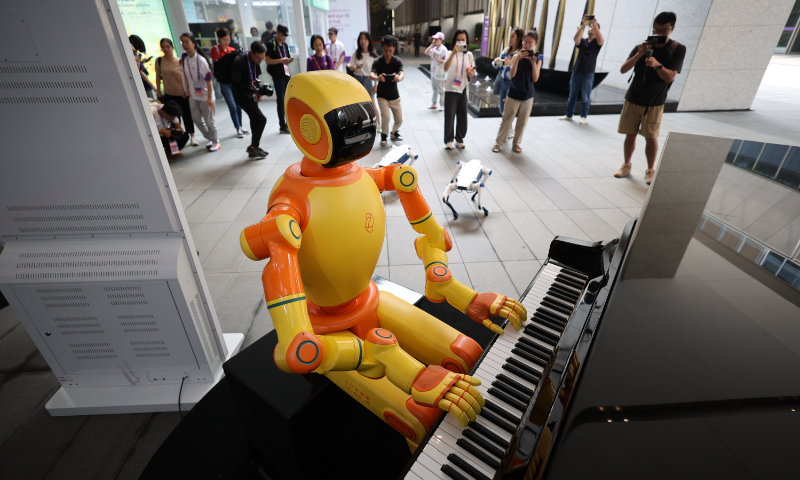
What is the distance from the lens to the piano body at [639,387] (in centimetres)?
78

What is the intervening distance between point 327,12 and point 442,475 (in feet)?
45.3

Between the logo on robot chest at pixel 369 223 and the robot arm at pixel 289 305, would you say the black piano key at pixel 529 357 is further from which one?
the logo on robot chest at pixel 369 223

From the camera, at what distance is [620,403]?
880 millimetres

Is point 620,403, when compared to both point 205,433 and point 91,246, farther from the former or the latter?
point 91,246

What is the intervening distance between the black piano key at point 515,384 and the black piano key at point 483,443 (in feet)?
0.65

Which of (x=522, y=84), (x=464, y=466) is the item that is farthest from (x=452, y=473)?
(x=522, y=84)

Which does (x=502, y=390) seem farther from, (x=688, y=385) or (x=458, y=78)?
(x=458, y=78)

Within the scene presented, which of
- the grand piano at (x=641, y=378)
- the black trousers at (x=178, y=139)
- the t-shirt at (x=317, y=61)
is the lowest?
the black trousers at (x=178, y=139)

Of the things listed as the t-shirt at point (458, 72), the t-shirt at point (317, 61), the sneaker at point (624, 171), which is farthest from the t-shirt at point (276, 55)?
the sneaker at point (624, 171)

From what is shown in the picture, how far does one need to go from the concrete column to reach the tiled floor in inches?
19.3

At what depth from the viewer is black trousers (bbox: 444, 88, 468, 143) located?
18.5 ft

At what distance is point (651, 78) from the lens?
4.09 meters

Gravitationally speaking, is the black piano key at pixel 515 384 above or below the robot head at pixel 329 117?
below

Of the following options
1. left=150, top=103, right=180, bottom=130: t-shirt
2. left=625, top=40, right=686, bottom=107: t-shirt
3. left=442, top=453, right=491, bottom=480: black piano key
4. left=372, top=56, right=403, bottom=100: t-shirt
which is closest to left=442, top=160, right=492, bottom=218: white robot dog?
left=625, top=40, right=686, bottom=107: t-shirt
